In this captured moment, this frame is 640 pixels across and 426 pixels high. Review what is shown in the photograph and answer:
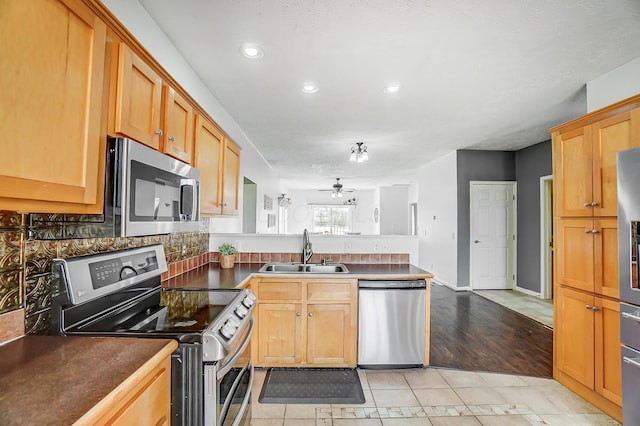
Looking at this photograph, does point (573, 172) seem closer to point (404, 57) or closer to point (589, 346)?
point (589, 346)

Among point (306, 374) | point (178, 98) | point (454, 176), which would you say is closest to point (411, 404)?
point (306, 374)

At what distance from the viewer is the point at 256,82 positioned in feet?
8.54

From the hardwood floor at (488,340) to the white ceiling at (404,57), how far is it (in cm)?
251

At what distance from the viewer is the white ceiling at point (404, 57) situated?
67.0 inches

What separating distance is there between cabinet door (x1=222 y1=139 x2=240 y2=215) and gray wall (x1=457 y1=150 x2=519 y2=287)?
4059mm

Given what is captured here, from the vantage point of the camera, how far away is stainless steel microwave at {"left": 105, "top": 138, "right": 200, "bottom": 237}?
3.63 ft

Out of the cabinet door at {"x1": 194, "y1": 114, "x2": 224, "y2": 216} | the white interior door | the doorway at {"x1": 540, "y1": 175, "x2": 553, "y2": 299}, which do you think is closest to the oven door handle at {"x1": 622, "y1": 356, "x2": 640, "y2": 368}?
the cabinet door at {"x1": 194, "y1": 114, "x2": 224, "y2": 216}

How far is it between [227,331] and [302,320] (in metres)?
1.22

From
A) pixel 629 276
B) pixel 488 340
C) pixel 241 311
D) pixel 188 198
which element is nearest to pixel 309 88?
pixel 188 198

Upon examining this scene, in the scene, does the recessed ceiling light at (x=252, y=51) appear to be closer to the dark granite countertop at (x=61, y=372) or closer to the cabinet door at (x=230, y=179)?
the cabinet door at (x=230, y=179)

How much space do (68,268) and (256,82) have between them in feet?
6.71

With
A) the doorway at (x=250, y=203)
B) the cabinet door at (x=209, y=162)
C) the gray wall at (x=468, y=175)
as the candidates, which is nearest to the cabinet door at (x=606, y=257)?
the cabinet door at (x=209, y=162)

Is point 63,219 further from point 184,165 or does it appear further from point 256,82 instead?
point 256,82

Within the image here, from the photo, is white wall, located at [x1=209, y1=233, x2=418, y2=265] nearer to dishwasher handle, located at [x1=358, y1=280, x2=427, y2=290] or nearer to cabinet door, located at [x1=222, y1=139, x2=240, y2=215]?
cabinet door, located at [x1=222, y1=139, x2=240, y2=215]
